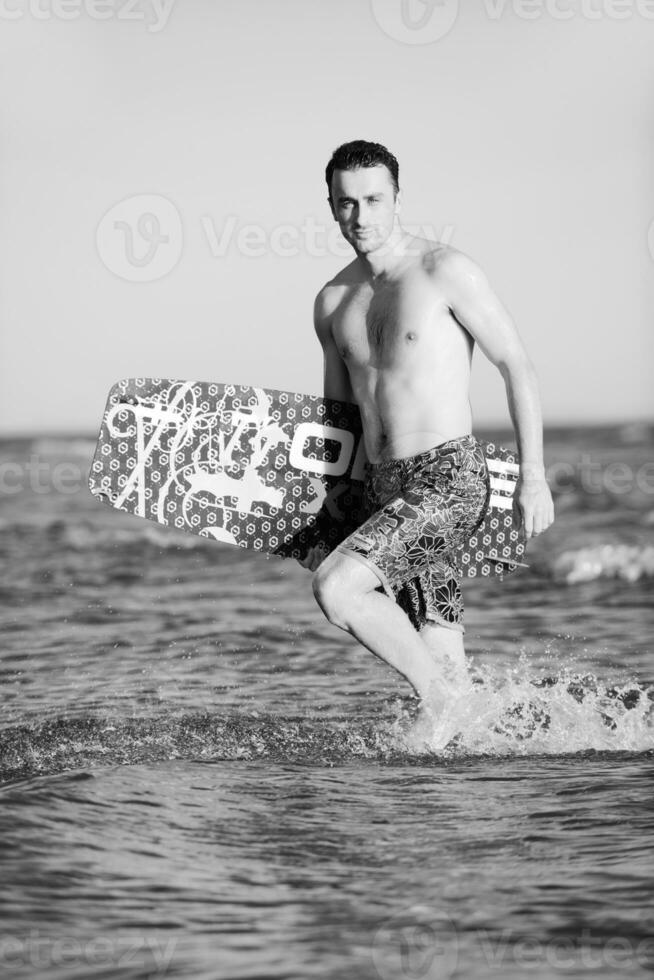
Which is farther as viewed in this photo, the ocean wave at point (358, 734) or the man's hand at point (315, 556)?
the man's hand at point (315, 556)

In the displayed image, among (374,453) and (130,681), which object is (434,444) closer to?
(374,453)

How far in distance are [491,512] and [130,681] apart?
199cm

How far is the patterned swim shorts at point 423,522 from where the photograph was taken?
4199 mm

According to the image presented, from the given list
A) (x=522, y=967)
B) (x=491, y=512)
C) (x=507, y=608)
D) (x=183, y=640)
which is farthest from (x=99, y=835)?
(x=507, y=608)

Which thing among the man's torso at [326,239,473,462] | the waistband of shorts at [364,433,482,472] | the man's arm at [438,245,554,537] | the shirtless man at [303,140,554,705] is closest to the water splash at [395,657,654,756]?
→ the shirtless man at [303,140,554,705]

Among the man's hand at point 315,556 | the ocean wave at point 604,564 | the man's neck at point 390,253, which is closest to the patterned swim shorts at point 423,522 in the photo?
the man's hand at point 315,556

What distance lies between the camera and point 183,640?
7.10 meters

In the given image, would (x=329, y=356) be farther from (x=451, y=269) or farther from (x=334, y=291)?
(x=451, y=269)

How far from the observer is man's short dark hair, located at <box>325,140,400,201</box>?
4348 millimetres

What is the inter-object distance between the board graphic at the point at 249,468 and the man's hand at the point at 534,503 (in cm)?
67

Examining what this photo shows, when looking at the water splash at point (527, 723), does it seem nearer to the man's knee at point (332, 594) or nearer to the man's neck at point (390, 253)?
the man's knee at point (332, 594)

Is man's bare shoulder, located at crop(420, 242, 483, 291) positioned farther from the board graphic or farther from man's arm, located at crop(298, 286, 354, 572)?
the board graphic

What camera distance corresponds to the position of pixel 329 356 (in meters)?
4.79

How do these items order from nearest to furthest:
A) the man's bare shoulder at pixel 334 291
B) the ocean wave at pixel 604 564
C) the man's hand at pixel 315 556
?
1. the man's bare shoulder at pixel 334 291
2. the man's hand at pixel 315 556
3. the ocean wave at pixel 604 564
